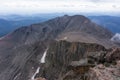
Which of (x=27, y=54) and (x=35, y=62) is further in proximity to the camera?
(x=27, y=54)

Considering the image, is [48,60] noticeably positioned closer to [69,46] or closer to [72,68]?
[69,46]

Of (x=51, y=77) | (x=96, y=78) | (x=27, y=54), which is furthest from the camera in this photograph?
(x=27, y=54)

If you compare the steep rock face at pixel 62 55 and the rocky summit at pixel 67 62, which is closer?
the rocky summit at pixel 67 62

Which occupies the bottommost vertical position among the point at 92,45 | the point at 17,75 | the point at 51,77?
the point at 17,75

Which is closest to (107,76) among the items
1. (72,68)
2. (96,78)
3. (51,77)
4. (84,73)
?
(96,78)

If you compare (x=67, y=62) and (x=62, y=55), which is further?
(x=62, y=55)

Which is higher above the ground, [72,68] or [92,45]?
[72,68]

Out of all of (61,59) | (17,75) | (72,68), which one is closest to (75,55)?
(61,59)

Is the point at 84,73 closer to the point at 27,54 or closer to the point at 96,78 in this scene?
the point at 96,78

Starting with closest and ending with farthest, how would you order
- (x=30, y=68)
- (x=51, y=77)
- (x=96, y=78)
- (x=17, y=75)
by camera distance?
(x=96, y=78) < (x=51, y=77) < (x=30, y=68) < (x=17, y=75)

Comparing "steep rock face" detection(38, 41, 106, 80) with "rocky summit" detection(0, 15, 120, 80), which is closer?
"rocky summit" detection(0, 15, 120, 80)
